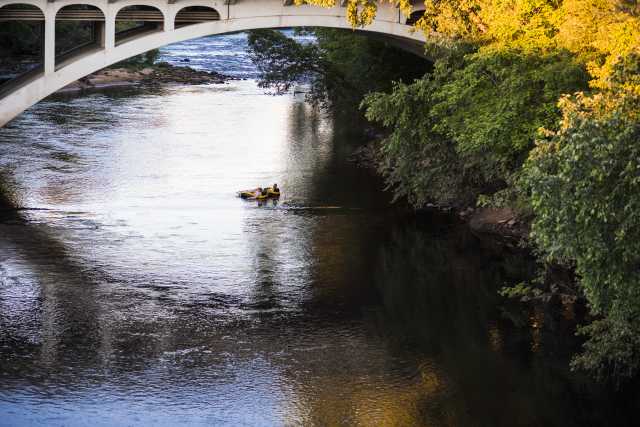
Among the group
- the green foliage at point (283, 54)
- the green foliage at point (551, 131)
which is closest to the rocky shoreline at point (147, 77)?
the green foliage at point (283, 54)

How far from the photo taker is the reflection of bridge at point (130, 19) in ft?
105

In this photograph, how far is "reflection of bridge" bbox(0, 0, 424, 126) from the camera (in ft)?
105

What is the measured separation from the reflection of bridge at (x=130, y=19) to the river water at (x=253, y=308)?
13.1 feet

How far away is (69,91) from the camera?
207ft

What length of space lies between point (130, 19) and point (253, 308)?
489 inches

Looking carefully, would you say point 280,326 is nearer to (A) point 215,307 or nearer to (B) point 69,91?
(A) point 215,307

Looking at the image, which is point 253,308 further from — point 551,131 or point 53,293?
point 551,131

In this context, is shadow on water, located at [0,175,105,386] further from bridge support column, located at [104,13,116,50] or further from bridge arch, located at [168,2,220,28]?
bridge arch, located at [168,2,220,28]

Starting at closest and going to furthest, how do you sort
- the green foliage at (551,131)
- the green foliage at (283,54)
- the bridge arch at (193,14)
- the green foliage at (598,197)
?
the green foliage at (598,197), the green foliage at (551,131), the bridge arch at (193,14), the green foliage at (283,54)

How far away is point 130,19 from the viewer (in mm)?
33531

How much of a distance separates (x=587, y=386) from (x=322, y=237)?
11815 millimetres

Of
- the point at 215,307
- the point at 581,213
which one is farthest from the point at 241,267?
the point at 581,213

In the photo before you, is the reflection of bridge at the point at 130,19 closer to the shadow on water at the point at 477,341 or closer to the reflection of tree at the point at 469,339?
the shadow on water at the point at 477,341

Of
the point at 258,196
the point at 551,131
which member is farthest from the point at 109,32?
the point at 551,131
